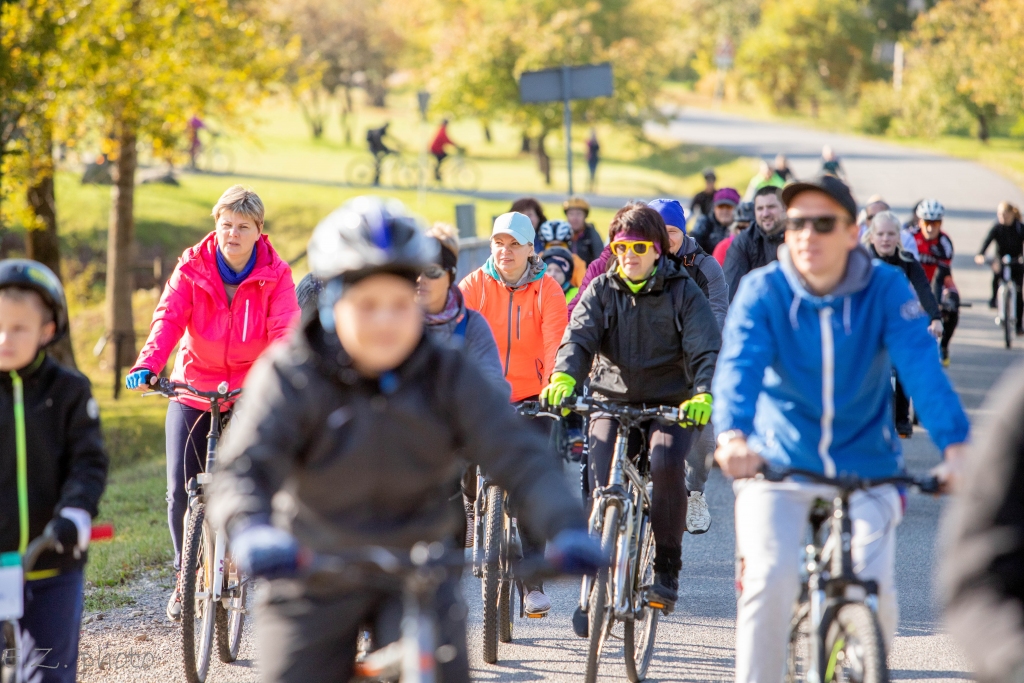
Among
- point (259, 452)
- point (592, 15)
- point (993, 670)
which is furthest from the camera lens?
point (592, 15)

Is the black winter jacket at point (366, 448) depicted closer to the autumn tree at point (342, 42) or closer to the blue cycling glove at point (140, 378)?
the blue cycling glove at point (140, 378)

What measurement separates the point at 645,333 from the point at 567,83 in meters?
10.8

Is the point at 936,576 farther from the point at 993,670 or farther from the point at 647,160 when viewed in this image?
the point at 647,160

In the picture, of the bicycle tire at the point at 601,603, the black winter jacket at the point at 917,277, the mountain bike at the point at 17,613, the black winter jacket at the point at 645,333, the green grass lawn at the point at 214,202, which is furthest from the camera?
the green grass lawn at the point at 214,202

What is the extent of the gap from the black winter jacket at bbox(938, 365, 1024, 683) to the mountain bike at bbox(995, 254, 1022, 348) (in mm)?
15003

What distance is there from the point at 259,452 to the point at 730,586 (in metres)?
4.76

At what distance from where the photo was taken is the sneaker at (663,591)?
5406 millimetres

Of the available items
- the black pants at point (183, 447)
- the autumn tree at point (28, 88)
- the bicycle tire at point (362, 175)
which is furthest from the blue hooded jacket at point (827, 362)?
the bicycle tire at point (362, 175)

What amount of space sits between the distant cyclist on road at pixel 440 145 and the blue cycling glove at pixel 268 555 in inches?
1225

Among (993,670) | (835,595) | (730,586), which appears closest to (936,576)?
(730,586)

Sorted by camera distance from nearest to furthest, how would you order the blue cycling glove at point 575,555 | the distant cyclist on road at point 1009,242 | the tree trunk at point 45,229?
the blue cycling glove at point 575,555
the distant cyclist on road at point 1009,242
the tree trunk at point 45,229

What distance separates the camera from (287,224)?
99.4 feet

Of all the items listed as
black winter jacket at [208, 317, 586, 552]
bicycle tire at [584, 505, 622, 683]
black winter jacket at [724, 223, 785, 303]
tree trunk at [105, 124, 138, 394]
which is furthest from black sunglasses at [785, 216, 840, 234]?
tree trunk at [105, 124, 138, 394]

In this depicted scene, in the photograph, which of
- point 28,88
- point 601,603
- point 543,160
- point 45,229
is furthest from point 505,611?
point 543,160
